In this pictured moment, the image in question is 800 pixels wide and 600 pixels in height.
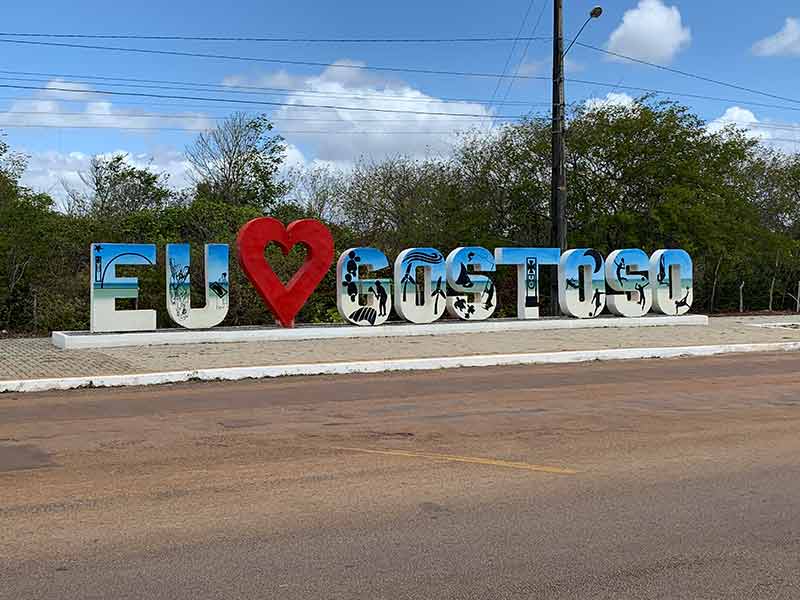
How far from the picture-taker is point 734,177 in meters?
32.0

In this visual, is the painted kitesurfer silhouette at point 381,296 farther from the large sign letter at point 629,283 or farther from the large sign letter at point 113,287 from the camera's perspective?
the large sign letter at point 629,283

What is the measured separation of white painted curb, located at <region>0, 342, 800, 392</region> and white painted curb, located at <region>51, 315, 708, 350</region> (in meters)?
4.83

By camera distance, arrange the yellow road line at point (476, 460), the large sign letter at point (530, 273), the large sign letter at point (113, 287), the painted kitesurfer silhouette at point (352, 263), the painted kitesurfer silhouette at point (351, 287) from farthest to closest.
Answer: the large sign letter at point (530, 273) < the painted kitesurfer silhouette at point (351, 287) < the painted kitesurfer silhouette at point (352, 263) < the large sign letter at point (113, 287) < the yellow road line at point (476, 460)

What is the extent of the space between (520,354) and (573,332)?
6.06m

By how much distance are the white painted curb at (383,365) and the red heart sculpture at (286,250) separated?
5542mm

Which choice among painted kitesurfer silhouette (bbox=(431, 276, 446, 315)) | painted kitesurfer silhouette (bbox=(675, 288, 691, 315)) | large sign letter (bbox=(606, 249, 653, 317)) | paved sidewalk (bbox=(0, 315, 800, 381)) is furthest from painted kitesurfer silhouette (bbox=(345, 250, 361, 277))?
painted kitesurfer silhouette (bbox=(675, 288, 691, 315))

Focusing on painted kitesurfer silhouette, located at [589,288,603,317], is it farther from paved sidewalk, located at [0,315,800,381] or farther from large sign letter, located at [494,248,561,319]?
large sign letter, located at [494,248,561,319]

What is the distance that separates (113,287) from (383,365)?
7167 millimetres

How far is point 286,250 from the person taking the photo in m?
21.4

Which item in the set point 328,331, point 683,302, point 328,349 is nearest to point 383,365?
point 328,349

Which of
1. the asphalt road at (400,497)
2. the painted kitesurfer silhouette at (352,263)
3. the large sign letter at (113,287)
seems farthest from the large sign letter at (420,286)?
the asphalt road at (400,497)

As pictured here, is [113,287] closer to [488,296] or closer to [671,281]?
[488,296]

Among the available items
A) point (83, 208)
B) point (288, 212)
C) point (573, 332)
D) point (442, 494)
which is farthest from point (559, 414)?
point (83, 208)

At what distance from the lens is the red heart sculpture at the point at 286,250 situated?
20.5m
